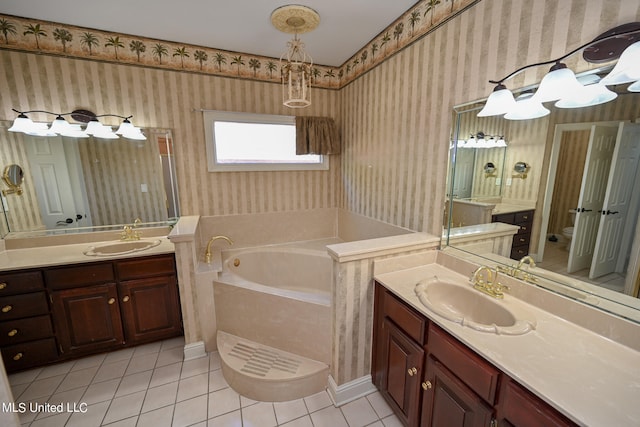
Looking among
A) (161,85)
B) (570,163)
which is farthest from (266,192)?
(570,163)

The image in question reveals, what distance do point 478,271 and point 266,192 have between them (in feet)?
7.19

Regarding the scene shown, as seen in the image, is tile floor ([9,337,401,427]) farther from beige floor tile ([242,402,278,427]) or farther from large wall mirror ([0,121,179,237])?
large wall mirror ([0,121,179,237])

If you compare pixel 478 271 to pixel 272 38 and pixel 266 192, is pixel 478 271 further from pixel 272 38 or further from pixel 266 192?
pixel 272 38

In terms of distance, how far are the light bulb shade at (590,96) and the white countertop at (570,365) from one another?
3.07 feet

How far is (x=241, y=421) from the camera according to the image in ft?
4.91

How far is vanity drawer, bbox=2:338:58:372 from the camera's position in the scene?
5.80 feet

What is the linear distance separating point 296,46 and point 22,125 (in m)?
2.26

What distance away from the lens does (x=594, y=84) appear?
100cm

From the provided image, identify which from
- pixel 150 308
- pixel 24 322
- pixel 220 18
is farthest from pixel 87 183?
pixel 220 18

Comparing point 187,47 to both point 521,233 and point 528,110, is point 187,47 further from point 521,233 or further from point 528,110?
point 521,233

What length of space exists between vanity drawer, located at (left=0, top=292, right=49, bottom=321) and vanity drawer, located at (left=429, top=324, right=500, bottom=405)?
2.60 meters

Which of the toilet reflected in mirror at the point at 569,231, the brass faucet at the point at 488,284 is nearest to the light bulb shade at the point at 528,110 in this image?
the toilet reflected in mirror at the point at 569,231

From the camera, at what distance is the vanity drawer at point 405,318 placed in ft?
3.98

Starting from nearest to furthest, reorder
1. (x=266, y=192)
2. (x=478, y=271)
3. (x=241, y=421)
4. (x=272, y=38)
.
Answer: (x=478, y=271)
(x=241, y=421)
(x=272, y=38)
(x=266, y=192)
